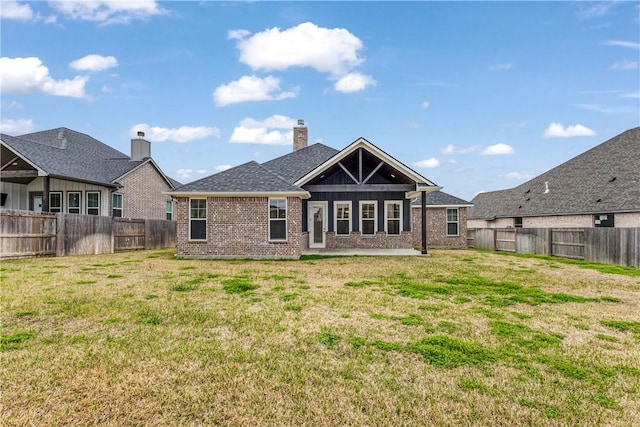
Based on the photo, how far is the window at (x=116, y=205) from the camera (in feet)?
70.6

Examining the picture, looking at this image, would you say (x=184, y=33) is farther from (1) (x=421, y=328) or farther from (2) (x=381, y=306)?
(1) (x=421, y=328)

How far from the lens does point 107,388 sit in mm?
3346

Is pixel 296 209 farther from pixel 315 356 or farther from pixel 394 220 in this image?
pixel 315 356

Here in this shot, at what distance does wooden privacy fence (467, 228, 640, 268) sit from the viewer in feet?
44.2

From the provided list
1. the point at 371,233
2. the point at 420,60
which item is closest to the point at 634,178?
the point at 420,60

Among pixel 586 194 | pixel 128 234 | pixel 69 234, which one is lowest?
pixel 128 234

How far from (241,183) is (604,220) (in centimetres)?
2139

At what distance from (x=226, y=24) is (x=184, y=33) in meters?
1.83

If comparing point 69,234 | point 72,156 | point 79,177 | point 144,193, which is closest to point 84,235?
point 69,234

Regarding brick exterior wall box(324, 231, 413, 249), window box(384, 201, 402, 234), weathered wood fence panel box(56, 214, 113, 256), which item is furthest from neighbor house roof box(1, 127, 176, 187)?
window box(384, 201, 402, 234)

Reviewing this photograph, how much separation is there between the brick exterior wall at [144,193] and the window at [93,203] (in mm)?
683

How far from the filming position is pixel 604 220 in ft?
70.7

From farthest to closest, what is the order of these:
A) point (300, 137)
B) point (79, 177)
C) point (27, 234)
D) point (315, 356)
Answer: point (300, 137), point (79, 177), point (27, 234), point (315, 356)

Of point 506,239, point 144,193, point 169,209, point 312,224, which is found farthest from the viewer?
point 169,209
